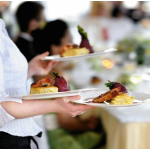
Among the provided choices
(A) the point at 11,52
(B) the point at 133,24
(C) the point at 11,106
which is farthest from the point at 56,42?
(B) the point at 133,24

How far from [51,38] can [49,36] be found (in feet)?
0.08

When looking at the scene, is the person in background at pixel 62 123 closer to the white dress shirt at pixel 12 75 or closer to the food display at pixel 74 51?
the food display at pixel 74 51

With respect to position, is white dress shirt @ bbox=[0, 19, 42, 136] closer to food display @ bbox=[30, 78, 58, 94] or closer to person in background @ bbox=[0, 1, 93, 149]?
person in background @ bbox=[0, 1, 93, 149]

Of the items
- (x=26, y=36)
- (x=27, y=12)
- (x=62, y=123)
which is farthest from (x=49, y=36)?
(x=62, y=123)

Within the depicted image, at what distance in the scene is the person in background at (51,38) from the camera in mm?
2482

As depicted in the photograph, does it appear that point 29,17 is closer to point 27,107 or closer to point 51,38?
point 51,38

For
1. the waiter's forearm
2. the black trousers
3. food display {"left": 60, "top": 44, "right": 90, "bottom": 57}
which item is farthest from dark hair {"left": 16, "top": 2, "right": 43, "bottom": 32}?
the waiter's forearm

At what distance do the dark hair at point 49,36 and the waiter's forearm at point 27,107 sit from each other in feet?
4.99

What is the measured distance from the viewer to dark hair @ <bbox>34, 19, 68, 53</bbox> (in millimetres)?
2482

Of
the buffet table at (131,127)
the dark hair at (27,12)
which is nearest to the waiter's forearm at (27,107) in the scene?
the buffet table at (131,127)

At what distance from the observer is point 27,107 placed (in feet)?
3.27

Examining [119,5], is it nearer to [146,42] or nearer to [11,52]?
[146,42]

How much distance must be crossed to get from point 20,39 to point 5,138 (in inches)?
65.5

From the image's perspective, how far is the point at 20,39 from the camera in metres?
2.70
